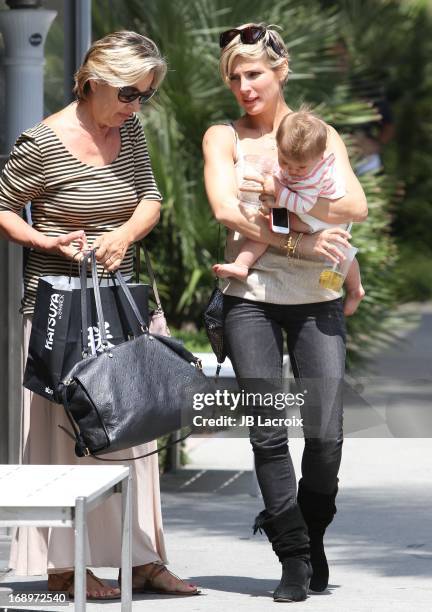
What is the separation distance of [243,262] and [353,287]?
0.42 m

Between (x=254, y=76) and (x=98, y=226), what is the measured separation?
69 centimetres

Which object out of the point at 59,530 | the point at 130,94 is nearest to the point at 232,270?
the point at 130,94

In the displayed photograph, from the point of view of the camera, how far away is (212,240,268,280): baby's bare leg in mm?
4754

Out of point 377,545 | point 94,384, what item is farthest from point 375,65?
point 94,384

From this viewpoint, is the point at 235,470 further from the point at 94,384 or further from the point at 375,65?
the point at 375,65

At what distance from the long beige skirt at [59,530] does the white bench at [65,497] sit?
2.90 feet

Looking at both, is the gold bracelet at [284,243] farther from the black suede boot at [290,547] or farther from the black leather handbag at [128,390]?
the black suede boot at [290,547]

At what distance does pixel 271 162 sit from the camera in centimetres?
481

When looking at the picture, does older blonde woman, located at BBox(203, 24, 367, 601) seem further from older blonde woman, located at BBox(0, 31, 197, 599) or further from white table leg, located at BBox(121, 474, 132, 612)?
white table leg, located at BBox(121, 474, 132, 612)

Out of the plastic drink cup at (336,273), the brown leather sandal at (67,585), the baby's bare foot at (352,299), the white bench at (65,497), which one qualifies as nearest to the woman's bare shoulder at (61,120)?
the plastic drink cup at (336,273)

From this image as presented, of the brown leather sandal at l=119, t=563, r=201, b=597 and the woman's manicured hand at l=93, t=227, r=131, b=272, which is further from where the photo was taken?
the brown leather sandal at l=119, t=563, r=201, b=597

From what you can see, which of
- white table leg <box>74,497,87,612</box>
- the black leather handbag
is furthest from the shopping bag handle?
white table leg <box>74,497,87,612</box>

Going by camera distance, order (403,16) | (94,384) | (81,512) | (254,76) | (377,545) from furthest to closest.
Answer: (403,16) < (377,545) < (254,76) < (94,384) < (81,512)

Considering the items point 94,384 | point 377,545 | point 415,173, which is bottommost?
point 377,545
